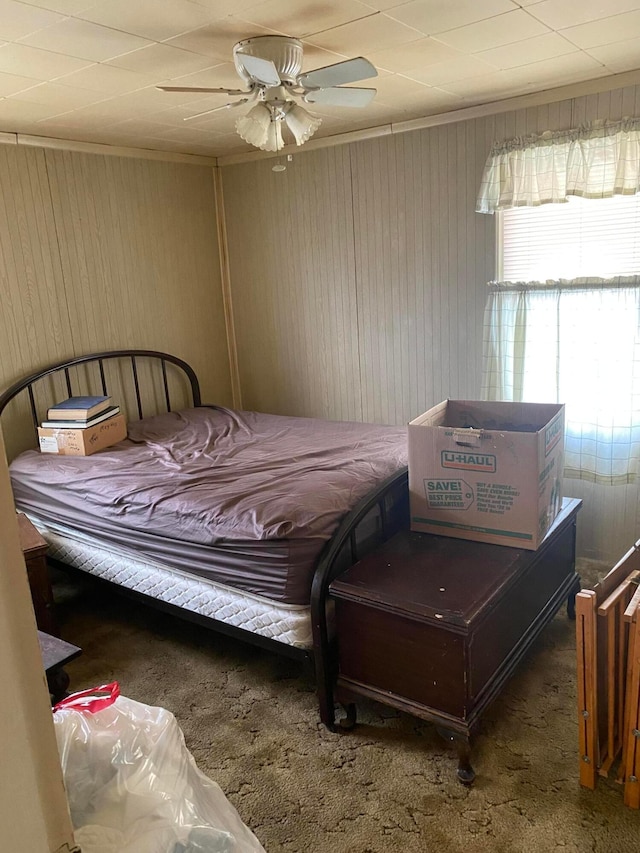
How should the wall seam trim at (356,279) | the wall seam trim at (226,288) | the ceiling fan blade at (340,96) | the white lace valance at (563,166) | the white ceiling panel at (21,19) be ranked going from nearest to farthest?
the white ceiling panel at (21,19) < the ceiling fan blade at (340,96) < the white lace valance at (563,166) < the wall seam trim at (356,279) < the wall seam trim at (226,288)

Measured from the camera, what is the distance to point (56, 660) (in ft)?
6.79

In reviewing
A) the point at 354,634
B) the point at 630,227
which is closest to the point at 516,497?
the point at 354,634

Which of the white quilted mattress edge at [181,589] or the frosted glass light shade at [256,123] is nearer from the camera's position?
the white quilted mattress edge at [181,589]

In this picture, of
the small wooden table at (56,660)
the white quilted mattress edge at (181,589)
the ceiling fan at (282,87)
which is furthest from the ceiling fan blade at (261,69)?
the small wooden table at (56,660)

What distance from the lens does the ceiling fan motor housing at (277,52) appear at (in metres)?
2.35

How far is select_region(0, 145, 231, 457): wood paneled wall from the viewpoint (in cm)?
361

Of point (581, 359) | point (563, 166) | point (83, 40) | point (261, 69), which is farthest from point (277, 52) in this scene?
point (581, 359)

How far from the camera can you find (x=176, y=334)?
449cm

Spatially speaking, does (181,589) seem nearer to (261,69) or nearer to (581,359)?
(261,69)

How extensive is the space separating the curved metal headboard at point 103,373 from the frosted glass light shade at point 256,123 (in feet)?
6.04

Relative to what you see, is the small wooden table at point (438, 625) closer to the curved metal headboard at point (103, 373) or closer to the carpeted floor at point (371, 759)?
the carpeted floor at point (371, 759)

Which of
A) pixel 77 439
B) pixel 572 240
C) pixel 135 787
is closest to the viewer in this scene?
pixel 135 787

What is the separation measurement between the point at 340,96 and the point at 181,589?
6.80 ft

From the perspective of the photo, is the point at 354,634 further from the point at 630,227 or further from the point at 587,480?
the point at 630,227
